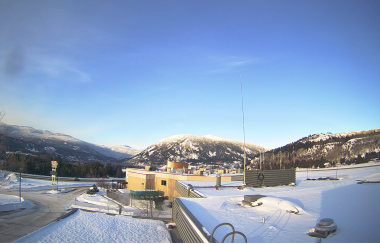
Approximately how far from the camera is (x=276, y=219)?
8820 millimetres

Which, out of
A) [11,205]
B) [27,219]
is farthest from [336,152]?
[11,205]

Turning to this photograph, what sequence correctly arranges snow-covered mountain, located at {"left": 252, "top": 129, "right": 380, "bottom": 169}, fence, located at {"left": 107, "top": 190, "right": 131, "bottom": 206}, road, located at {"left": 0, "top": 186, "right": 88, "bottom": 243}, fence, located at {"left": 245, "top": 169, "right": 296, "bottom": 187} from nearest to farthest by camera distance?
1. fence, located at {"left": 245, "top": 169, "right": 296, "bottom": 187}
2. road, located at {"left": 0, "top": 186, "right": 88, "bottom": 243}
3. fence, located at {"left": 107, "top": 190, "right": 131, "bottom": 206}
4. snow-covered mountain, located at {"left": 252, "top": 129, "right": 380, "bottom": 169}

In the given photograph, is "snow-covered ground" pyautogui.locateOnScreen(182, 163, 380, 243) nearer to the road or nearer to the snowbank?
the snowbank

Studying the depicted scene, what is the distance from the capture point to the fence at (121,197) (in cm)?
3812

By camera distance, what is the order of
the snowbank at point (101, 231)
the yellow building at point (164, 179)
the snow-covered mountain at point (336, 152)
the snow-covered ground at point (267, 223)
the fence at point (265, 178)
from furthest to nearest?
the snow-covered mountain at point (336, 152) < the yellow building at point (164, 179) < the fence at point (265, 178) < the snowbank at point (101, 231) < the snow-covered ground at point (267, 223)

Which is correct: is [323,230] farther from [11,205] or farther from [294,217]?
[11,205]

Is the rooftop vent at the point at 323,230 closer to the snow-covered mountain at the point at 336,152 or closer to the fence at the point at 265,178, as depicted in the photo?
the fence at the point at 265,178

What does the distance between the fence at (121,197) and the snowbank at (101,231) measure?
19173 mm

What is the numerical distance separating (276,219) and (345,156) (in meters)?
99.7

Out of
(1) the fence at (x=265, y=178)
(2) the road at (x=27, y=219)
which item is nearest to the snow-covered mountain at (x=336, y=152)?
(1) the fence at (x=265, y=178)

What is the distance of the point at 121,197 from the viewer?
39938mm

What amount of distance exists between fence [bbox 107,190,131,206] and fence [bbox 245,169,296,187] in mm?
25776

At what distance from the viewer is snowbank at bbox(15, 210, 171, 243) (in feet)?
46.9

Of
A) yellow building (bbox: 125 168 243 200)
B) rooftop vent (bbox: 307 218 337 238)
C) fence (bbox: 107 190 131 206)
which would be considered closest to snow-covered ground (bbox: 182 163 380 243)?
rooftop vent (bbox: 307 218 337 238)
